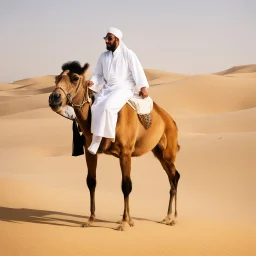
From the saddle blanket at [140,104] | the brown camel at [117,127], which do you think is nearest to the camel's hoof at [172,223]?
the brown camel at [117,127]

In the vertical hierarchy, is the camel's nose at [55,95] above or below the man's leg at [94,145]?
above

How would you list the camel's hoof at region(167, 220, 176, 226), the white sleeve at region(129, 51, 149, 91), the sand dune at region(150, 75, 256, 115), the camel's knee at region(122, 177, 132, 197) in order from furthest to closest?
1. the sand dune at region(150, 75, 256, 115)
2. the camel's hoof at region(167, 220, 176, 226)
3. the white sleeve at region(129, 51, 149, 91)
4. the camel's knee at region(122, 177, 132, 197)

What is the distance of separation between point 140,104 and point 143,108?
0.28 ft

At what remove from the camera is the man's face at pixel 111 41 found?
7.64m

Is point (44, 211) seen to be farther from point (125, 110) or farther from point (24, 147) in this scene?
point (24, 147)

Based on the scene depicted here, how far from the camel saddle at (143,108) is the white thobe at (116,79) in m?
0.10

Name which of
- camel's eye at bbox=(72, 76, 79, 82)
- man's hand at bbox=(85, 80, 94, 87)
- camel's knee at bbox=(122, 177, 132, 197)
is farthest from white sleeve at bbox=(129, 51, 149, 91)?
camel's knee at bbox=(122, 177, 132, 197)

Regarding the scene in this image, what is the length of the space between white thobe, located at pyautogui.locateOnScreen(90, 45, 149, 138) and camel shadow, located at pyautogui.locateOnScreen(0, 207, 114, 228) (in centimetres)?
163

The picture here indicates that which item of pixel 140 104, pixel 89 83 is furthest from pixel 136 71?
pixel 89 83

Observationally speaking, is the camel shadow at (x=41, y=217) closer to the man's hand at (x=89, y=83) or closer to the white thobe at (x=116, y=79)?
the white thobe at (x=116, y=79)

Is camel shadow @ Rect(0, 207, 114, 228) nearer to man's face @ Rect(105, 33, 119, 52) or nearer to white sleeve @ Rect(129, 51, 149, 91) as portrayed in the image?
white sleeve @ Rect(129, 51, 149, 91)

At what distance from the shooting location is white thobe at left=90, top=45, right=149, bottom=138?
7.34 meters

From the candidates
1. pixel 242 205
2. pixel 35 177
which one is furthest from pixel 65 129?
pixel 242 205

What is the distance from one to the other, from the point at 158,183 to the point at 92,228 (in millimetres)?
6484
